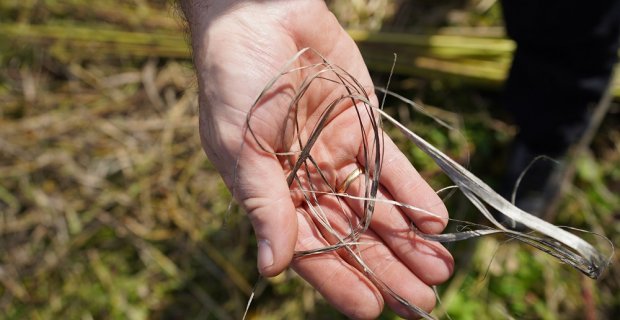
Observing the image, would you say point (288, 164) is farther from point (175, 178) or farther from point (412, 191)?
point (175, 178)

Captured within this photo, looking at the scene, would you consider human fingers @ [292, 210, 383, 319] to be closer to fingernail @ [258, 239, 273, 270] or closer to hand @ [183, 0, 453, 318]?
hand @ [183, 0, 453, 318]

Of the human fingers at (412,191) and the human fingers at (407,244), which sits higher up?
the human fingers at (412,191)

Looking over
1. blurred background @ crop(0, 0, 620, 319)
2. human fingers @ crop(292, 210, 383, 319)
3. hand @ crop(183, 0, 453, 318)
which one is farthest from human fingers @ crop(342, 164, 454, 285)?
blurred background @ crop(0, 0, 620, 319)

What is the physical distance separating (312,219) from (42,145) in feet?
5.72

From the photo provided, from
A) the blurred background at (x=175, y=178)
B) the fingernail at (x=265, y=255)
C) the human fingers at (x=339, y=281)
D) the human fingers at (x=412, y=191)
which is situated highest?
the human fingers at (x=412, y=191)

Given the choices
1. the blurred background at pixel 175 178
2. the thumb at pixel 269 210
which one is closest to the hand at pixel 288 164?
the thumb at pixel 269 210

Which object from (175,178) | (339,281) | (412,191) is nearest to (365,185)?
(412,191)

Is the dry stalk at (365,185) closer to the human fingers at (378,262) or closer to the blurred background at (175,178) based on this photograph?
the human fingers at (378,262)

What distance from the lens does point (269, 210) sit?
3.75 feet

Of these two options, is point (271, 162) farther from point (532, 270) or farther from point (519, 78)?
point (532, 270)

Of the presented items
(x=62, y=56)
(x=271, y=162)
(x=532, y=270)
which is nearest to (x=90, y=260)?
(x=62, y=56)

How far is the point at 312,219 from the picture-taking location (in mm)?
1332

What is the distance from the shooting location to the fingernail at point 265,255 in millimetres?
1154

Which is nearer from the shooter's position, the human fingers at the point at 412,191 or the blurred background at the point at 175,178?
the human fingers at the point at 412,191
